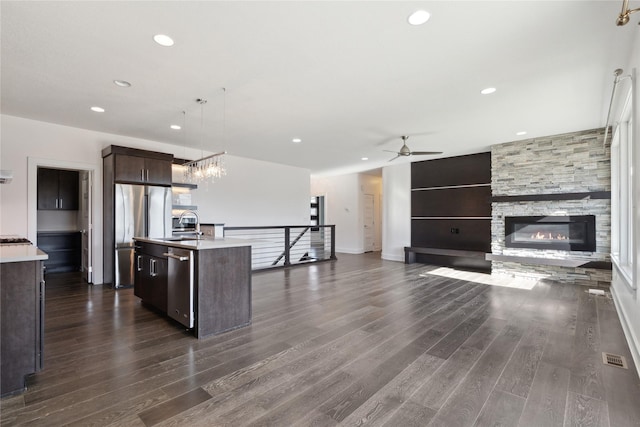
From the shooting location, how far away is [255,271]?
21.5ft

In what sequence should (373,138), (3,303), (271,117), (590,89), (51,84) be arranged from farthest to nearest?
1. (373,138)
2. (271,117)
3. (590,89)
4. (51,84)
5. (3,303)

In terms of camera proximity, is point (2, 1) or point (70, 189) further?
point (70, 189)

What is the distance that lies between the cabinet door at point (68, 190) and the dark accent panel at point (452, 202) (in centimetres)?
826

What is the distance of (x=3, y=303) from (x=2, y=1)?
2.18 meters

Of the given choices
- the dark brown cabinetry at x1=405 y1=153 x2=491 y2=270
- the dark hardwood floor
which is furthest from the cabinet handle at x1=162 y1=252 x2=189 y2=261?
the dark brown cabinetry at x1=405 y1=153 x2=491 y2=270

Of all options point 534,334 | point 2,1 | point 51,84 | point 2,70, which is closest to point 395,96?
point 534,334

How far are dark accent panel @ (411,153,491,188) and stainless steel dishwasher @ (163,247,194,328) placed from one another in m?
6.57

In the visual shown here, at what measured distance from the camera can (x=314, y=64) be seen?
10.3 ft

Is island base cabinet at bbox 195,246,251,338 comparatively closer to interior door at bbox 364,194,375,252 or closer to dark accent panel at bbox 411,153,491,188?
dark accent panel at bbox 411,153,491,188

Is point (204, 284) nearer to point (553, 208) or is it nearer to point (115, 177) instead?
point (115, 177)

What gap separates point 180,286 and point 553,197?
21.3 feet

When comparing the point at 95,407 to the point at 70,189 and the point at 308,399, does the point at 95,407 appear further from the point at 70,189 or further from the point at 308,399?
the point at 70,189

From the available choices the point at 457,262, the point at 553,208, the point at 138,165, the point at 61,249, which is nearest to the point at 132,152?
the point at 138,165

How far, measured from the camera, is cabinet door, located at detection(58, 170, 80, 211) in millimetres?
6629
